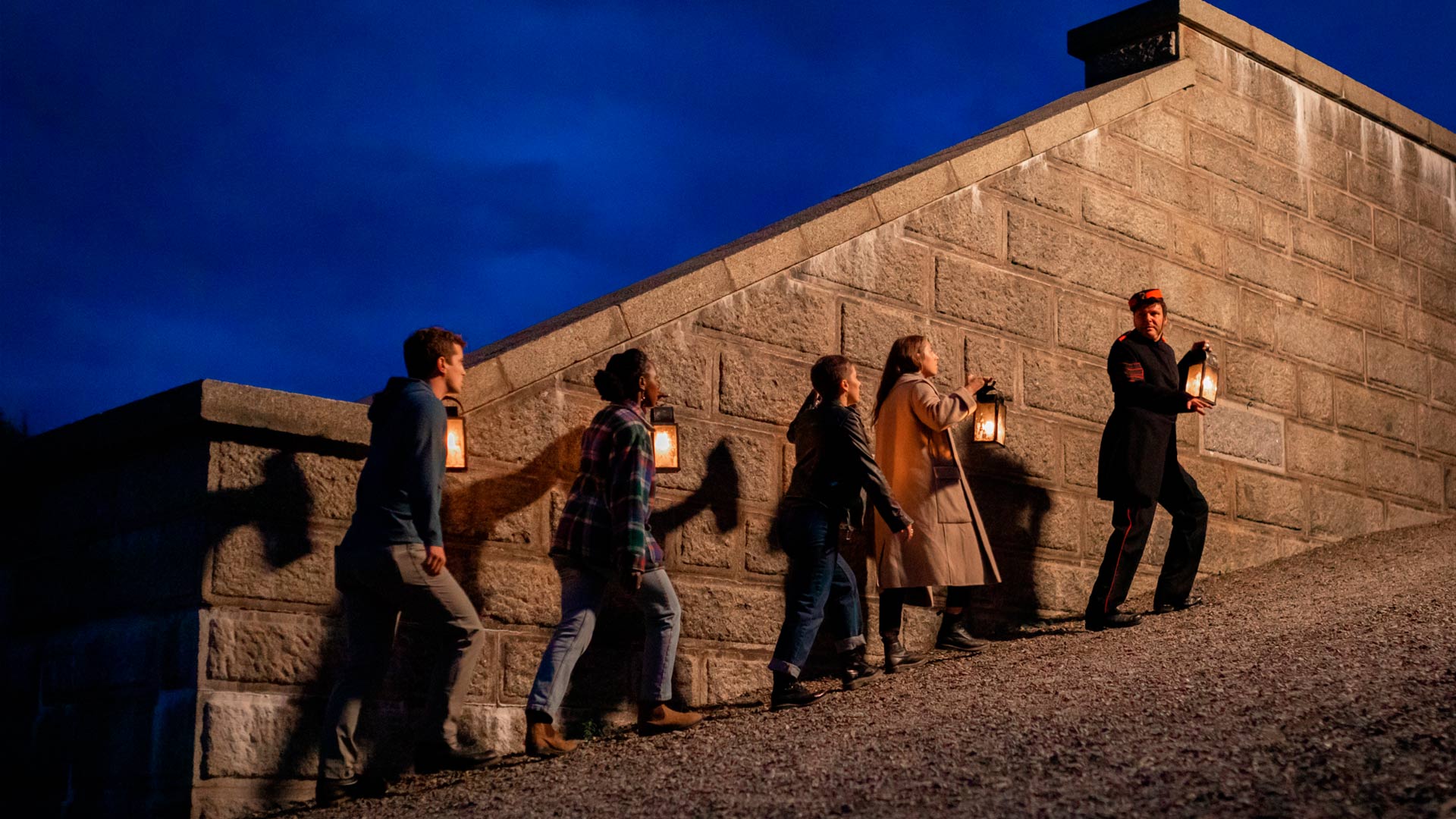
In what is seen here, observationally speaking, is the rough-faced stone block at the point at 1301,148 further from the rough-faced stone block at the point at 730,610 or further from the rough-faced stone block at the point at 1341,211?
the rough-faced stone block at the point at 730,610

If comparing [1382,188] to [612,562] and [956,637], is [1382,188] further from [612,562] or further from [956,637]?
[612,562]

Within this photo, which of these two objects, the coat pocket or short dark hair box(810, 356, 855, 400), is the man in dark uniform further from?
short dark hair box(810, 356, 855, 400)

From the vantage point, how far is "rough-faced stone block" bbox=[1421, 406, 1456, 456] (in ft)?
36.2

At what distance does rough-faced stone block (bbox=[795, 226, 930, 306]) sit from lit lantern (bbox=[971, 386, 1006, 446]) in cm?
64

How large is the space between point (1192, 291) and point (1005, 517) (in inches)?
95.4

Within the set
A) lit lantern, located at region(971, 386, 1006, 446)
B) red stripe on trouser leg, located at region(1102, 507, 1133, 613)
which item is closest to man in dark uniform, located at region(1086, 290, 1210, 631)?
red stripe on trouser leg, located at region(1102, 507, 1133, 613)

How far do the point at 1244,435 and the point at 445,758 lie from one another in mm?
6052

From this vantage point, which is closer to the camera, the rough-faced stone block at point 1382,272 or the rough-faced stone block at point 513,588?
the rough-faced stone block at point 513,588

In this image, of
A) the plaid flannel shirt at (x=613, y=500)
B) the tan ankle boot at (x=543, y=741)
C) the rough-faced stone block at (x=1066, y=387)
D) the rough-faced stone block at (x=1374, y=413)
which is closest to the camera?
the tan ankle boot at (x=543, y=741)

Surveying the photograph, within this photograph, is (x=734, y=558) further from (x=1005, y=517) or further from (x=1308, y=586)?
(x=1308, y=586)

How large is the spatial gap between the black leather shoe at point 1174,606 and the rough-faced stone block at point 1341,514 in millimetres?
2397

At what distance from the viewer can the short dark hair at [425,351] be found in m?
5.64

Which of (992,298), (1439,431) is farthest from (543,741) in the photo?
(1439,431)

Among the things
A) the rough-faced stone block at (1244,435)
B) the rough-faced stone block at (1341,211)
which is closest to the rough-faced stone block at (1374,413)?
the rough-faced stone block at (1244,435)
